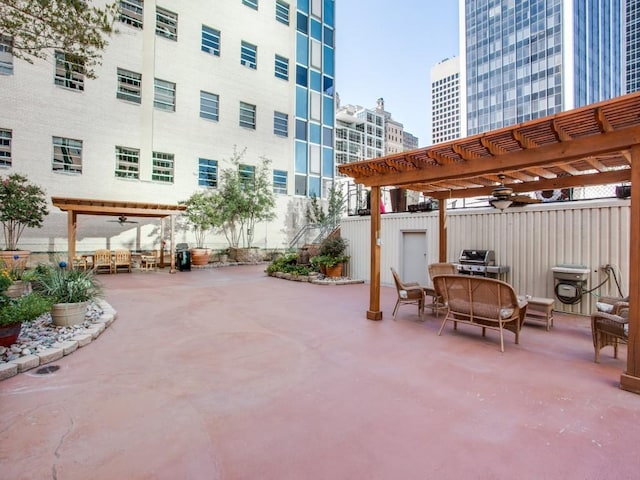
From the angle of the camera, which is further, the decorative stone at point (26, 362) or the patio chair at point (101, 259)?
the patio chair at point (101, 259)

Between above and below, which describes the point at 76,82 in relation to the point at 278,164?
above

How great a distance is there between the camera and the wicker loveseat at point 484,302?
4312mm

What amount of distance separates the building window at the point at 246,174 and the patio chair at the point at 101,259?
22.2 ft

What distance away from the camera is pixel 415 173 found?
513cm

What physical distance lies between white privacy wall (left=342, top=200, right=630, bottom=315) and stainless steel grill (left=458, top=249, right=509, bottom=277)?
26cm

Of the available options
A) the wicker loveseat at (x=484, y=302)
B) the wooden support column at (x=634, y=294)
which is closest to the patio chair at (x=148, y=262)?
the wicker loveseat at (x=484, y=302)

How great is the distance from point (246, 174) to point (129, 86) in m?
6.06

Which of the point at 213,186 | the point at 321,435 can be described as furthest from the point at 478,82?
the point at 321,435

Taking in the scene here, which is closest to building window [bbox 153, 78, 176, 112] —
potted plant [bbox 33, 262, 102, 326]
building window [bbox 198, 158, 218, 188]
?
building window [bbox 198, 158, 218, 188]

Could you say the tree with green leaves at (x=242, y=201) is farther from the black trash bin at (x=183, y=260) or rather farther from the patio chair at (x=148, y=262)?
the patio chair at (x=148, y=262)

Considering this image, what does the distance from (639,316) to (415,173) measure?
122 inches

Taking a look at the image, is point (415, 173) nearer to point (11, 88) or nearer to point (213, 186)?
point (213, 186)

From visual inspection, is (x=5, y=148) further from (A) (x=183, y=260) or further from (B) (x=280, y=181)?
(B) (x=280, y=181)

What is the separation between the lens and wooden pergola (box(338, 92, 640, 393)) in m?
3.12
